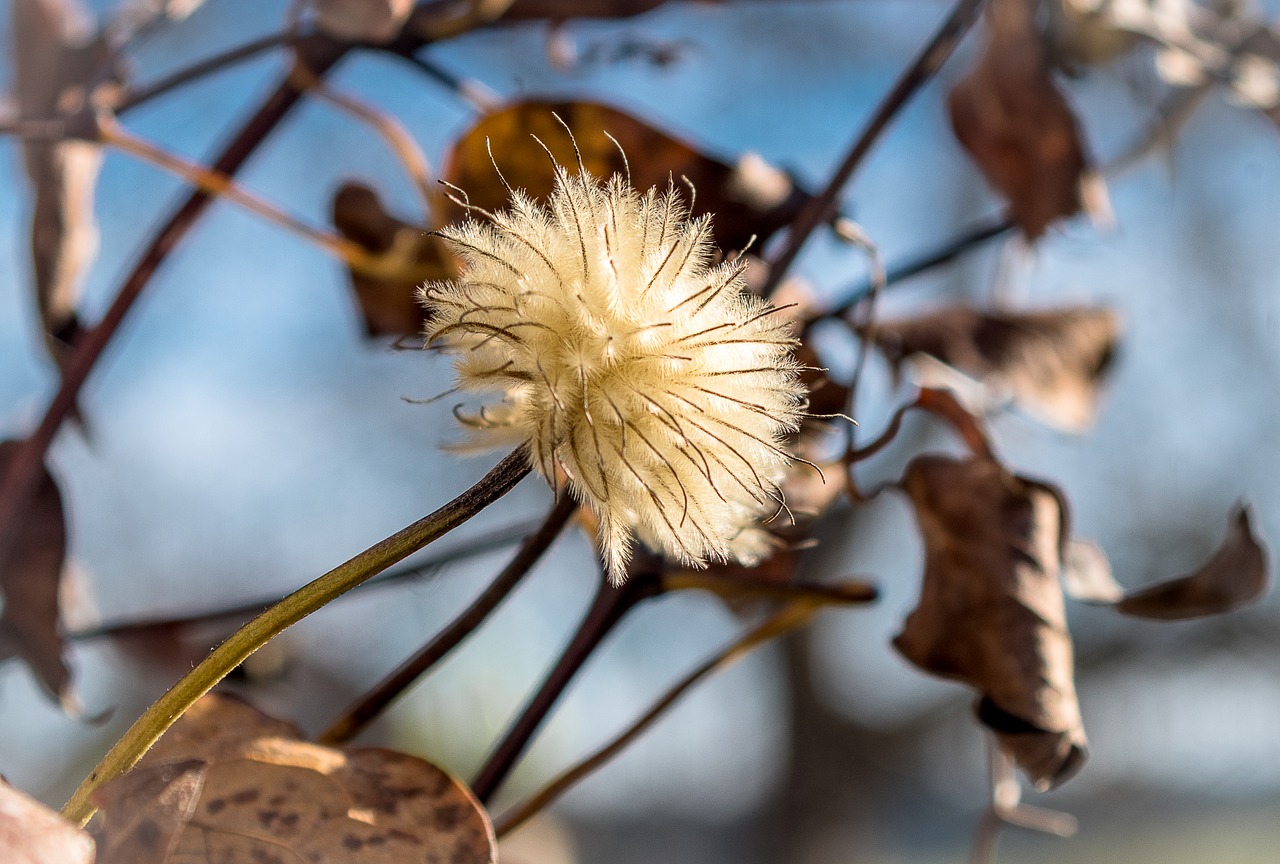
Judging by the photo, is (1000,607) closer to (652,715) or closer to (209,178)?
(652,715)

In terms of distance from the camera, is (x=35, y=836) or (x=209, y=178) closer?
(x=35, y=836)

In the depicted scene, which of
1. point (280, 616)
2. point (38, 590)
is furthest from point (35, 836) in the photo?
point (38, 590)

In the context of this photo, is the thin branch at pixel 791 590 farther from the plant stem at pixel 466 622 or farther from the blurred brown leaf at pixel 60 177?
the blurred brown leaf at pixel 60 177

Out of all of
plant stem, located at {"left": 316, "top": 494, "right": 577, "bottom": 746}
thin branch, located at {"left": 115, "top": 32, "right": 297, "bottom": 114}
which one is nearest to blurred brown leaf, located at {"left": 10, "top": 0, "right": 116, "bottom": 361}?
thin branch, located at {"left": 115, "top": 32, "right": 297, "bottom": 114}

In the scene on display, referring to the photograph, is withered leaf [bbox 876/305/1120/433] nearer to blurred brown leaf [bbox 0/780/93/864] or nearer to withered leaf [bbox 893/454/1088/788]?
withered leaf [bbox 893/454/1088/788]

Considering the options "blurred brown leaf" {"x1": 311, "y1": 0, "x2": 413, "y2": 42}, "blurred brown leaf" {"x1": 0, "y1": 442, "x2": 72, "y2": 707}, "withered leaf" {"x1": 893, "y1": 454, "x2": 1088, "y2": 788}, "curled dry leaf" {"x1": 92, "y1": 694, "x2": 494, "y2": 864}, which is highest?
"blurred brown leaf" {"x1": 311, "y1": 0, "x2": 413, "y2": 42}

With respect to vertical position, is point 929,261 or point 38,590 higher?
point 929,261
